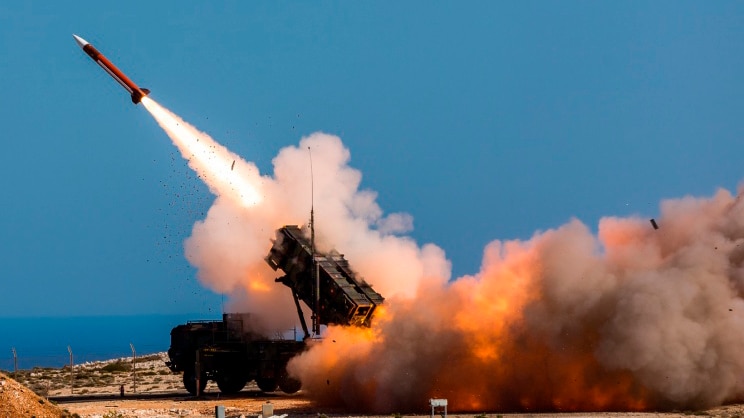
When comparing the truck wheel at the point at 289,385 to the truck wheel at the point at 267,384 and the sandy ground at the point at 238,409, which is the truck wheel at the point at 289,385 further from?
the truck wheel at the point at 267,384

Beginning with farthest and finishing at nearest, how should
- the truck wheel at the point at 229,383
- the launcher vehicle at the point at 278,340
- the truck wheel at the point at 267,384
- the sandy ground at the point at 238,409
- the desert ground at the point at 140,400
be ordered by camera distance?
the truck wheel at the point at 267,384, the truck wheel at the point at 229,383, the launcher vehicle at the point at 278,340, the sandy ground at the point at 238,409, the desert ground at the point at 140,400

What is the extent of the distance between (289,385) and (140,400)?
4326 millimetres

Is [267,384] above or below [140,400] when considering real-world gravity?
above

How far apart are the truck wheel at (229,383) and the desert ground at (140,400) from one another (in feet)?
0.97

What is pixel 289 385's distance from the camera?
3853 centimetres

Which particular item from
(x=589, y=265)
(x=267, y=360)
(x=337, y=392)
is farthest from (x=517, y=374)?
(x=267, y=360)

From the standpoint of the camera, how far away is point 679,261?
3161 centimetres

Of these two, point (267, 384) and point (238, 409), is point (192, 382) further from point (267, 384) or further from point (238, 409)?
point (238, 409)

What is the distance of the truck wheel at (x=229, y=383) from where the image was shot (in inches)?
1549

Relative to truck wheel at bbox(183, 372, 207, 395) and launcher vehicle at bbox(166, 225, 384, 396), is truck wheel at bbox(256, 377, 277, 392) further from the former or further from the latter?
truck wheel at bbox(183, 372, 207, 395)

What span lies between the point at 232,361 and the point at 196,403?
10.9 feet

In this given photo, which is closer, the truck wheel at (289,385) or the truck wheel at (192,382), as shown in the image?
the truck wheel at (289,385)

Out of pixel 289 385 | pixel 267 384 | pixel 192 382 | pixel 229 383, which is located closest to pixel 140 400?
pixel 192 382

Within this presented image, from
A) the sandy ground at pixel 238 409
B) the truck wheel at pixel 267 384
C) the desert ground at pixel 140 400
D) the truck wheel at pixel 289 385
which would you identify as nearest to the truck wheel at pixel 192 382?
the desert ground at pixel 140 400
